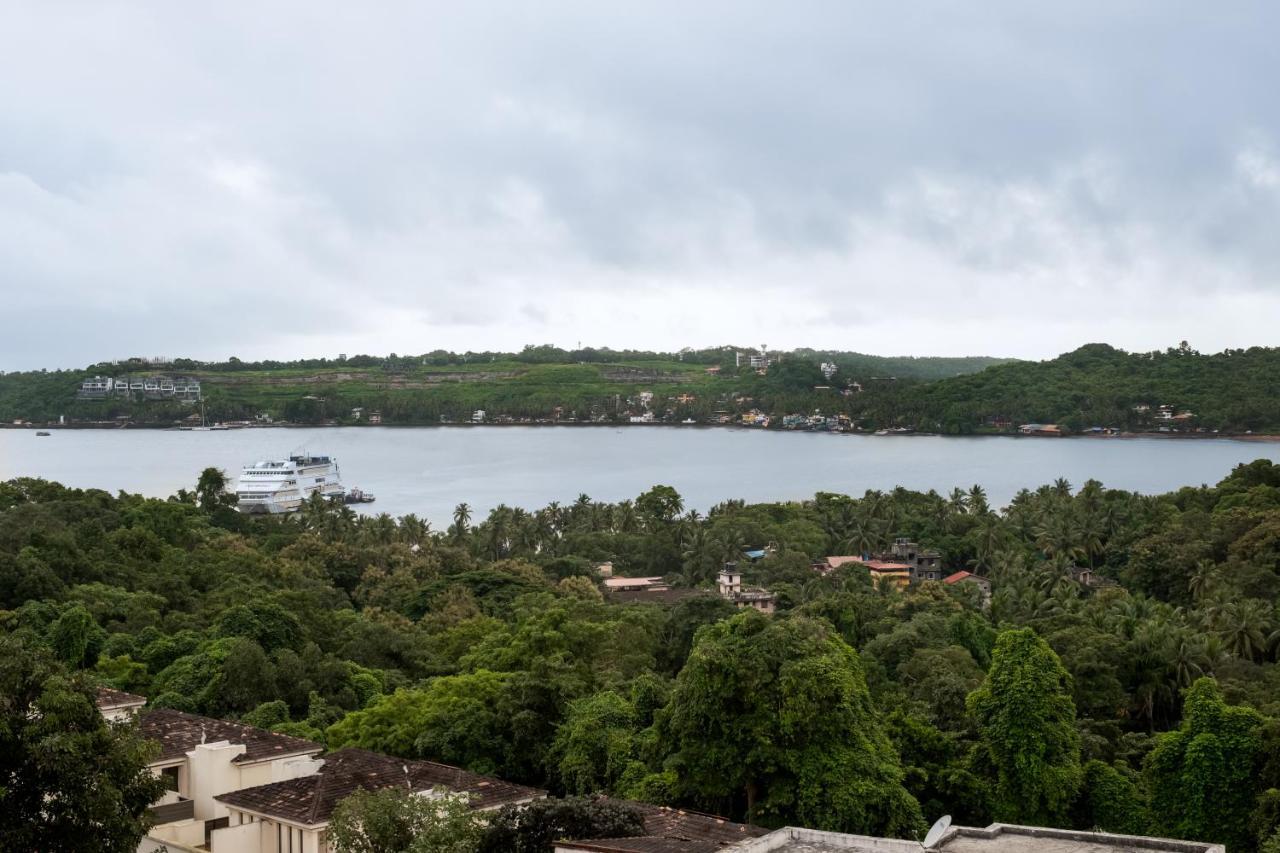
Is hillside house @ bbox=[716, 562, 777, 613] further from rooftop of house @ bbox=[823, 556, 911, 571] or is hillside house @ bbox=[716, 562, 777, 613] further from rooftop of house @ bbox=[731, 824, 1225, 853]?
rooftop of house @ bbox=[731, 824, 1225, 853]

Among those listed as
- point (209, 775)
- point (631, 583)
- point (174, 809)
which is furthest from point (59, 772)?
point (631, 583)

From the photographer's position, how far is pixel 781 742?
18109 mm

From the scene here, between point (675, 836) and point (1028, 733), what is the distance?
989 centimetres

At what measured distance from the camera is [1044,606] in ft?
139

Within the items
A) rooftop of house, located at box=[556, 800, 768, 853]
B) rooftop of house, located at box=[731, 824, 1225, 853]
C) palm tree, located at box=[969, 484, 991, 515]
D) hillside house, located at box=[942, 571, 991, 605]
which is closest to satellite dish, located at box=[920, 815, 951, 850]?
rooftop of house, located at box=[731, 824, 1225, 853]

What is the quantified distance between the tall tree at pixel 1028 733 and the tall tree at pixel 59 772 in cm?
1338

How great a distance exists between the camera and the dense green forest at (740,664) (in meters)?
18.4

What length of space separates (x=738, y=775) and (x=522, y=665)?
9.91 meters

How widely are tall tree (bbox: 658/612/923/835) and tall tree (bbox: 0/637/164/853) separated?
8185 mm

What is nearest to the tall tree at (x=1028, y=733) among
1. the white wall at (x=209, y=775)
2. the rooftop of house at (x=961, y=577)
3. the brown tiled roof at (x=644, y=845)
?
the brown tiled roof at (x=644, y=845)

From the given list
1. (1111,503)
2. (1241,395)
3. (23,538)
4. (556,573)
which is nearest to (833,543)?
(1111,503)

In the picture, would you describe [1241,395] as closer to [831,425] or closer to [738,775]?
[831,425]

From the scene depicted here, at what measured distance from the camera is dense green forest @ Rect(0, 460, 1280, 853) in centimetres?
1842

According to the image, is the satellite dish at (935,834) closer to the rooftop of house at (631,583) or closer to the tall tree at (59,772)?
the tall tree at (59,772)
